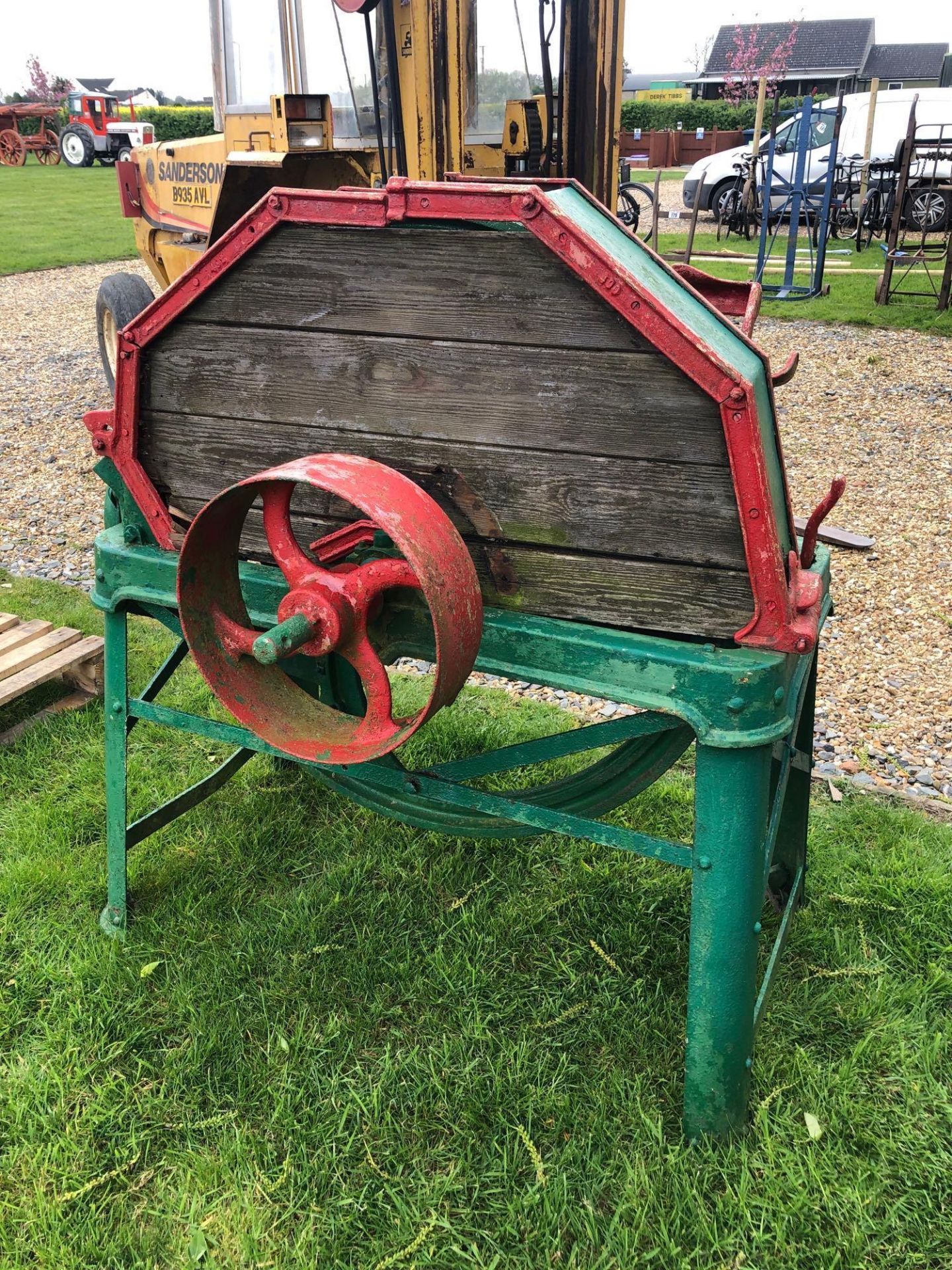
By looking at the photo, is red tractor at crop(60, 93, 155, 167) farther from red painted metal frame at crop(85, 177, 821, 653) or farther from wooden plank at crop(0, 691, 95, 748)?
red painted metal frame at crop(85, 177, 821, 653)

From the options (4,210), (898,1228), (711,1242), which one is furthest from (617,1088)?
(4,210)

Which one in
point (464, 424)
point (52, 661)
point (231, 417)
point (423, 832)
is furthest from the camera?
point (52, 661)

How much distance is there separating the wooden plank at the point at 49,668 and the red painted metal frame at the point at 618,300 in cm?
199

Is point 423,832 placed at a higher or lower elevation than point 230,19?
lower

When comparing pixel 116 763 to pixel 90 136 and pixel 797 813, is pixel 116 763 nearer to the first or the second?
pixel 797 813

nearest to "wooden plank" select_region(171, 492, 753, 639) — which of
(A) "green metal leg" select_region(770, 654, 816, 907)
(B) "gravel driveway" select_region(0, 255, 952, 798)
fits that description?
(A) "green metal leg" select_region(770, 654, 816, 907)

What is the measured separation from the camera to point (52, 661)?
12.5 feet

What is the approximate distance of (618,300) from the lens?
66.1 inches

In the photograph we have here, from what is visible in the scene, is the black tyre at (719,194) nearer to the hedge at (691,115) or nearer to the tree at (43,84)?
the hedge at (691,115)

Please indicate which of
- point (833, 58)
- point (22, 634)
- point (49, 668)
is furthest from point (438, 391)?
point (833, 58)

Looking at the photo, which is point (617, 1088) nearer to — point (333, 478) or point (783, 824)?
point (783, 824)

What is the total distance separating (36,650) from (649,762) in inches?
99.7

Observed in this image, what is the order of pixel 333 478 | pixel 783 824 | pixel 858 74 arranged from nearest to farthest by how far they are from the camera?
pixel 333 478 → pixel 783 824 → pixel 858 74

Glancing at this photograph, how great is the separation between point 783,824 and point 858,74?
6027 cm
